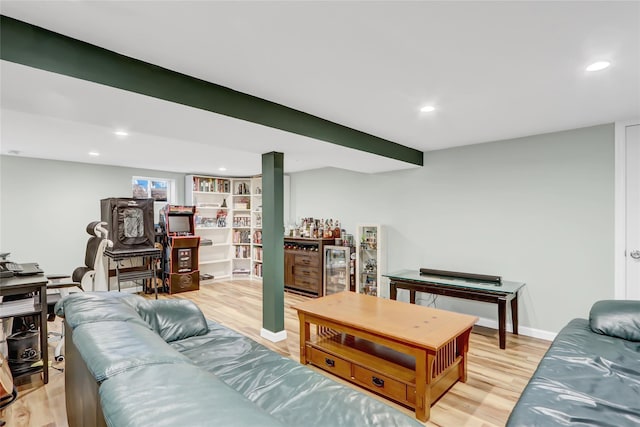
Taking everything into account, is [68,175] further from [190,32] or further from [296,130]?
[190,32]

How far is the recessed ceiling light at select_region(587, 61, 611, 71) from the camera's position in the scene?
1.96 meters

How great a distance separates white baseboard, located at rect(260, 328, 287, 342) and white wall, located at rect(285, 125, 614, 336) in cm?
214

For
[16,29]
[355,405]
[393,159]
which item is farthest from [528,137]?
[16,29]

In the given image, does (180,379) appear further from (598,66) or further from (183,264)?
(183,264)

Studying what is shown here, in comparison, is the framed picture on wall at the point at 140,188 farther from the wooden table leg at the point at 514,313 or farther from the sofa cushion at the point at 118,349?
the wooden table leg at the point at 514,313

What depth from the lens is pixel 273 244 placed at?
11.6 feet

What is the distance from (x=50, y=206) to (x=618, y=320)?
7084 millimetres

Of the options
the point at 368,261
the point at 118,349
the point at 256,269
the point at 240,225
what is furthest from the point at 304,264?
the point at 118,349

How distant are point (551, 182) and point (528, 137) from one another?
0.59 meters

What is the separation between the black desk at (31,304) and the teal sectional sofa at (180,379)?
87 cm

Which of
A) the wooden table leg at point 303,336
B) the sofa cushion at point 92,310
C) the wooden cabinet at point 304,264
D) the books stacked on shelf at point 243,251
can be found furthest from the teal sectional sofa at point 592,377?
Answer: the books stacked on shelf at point 243,251

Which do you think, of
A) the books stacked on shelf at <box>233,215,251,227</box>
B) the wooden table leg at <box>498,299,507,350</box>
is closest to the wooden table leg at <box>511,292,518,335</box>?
the wooden table leg at <box>498,299,507,350</box>

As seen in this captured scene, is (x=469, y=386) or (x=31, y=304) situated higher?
(x=31, y=304)

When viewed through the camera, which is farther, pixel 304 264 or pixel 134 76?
pixel 304 264
